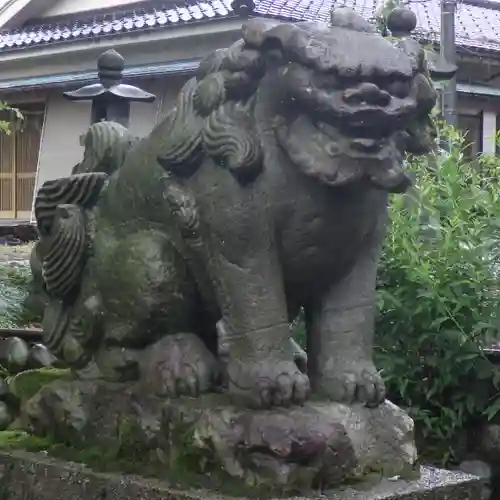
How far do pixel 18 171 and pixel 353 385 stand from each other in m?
12.5

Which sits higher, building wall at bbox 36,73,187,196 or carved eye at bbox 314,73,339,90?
building wall at bbox 36,73,187,196

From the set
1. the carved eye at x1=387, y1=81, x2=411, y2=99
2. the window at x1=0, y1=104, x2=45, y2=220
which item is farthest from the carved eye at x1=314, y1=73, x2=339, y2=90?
the window at x1=0, y1=104, x2=45, y2=220

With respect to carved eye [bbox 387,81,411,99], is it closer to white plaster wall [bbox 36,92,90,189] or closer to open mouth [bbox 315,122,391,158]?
open mouth [bbox 315,122,391,158]

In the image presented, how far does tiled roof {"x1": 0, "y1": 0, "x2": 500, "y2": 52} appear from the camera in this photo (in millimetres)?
8852

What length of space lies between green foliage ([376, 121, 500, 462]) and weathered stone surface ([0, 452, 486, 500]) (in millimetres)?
1468

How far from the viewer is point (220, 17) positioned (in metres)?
8.78

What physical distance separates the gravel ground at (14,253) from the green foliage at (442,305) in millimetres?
5580

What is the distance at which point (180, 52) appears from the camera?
999cm

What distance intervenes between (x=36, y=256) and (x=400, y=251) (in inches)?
68.1

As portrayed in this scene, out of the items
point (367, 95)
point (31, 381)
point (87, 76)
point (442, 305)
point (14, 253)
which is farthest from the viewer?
point (87, 76)

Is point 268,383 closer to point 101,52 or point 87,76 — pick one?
point 101,52

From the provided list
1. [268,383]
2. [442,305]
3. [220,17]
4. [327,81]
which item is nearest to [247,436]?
[268,383]

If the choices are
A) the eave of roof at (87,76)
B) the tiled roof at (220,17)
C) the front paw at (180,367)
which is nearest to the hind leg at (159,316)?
the front paw at (180,367)

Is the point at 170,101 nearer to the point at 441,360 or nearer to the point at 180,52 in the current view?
the point at 180,52
